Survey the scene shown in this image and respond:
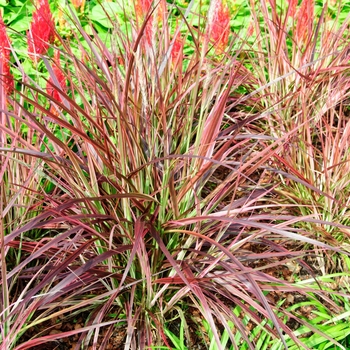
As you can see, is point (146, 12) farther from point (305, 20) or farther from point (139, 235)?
point (139, 235)

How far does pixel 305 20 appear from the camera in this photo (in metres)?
2.70

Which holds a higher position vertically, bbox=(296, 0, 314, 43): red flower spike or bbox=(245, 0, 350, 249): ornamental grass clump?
bbox=(296, 0, 314, 43): red flower spike

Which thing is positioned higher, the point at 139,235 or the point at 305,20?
the point at 305,20

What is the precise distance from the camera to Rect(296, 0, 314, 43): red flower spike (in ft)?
8.60

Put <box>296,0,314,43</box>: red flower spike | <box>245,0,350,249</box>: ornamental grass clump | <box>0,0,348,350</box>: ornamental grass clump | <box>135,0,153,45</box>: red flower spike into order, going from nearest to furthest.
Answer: <box>0,0,348,350</box>: ornamental grass clump
<box>245,0,350,249</box>: ornamental grass clump
<box>135,0,153,45</box>: red flower spike
<box>296,0,314,43</box>: red flower spike

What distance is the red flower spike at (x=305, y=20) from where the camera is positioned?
2.62 meters

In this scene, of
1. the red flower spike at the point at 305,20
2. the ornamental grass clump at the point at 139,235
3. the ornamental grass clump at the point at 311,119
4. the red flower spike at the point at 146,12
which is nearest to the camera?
the ornamental grass clump at the point at 139,235

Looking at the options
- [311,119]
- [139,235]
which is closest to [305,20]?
[311,119]

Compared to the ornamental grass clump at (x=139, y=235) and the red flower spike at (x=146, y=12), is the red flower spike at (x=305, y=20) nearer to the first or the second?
the red flower spike at (x=146, y=12)

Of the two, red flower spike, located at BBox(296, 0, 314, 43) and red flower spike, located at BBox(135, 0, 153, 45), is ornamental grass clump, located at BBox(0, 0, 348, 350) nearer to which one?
red flower spike, located at BBox(135, 0, 153, 45)

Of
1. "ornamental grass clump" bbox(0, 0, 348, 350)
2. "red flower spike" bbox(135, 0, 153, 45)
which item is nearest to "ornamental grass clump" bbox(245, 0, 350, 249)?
"ornamental grass clump" bbox(0, 0, 348, 350)

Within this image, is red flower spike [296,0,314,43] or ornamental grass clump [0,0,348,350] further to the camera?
red flower spike [296,0,314,43]

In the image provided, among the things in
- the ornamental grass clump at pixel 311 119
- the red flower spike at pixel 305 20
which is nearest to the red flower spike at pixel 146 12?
the ornamental grass clump at pixel 311 119

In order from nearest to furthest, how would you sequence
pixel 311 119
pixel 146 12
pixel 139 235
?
pixel 139 235, pixel 311 119, pixel 146 12
